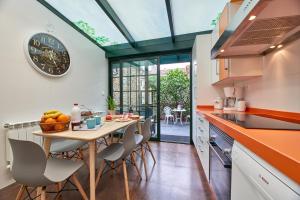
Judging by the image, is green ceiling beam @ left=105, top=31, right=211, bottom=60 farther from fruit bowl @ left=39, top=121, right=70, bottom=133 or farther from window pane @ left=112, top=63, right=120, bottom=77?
fruit bowl @ left=39, top=121, right=70, bottom=133

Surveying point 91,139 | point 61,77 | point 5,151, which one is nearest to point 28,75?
point 61,77

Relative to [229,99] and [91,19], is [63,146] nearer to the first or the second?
[91,19]

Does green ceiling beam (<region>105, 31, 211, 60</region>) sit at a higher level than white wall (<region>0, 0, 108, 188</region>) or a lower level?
higher

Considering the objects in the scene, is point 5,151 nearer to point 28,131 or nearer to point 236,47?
point 28,131

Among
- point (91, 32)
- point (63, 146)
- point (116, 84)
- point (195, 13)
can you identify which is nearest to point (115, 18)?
point (91, 32)

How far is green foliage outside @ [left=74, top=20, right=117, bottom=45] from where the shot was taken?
2898 millimetres

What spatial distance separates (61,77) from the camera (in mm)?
2609

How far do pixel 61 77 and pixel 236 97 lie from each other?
289 cm

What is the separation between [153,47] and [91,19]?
1.38 meters

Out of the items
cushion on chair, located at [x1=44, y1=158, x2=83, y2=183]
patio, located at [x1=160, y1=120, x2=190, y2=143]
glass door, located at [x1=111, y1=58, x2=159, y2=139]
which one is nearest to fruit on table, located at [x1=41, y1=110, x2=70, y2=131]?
cushion on chair, located at [x1=44, y1=158, x2=83, y2=183]

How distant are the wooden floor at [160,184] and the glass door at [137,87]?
1428 mm

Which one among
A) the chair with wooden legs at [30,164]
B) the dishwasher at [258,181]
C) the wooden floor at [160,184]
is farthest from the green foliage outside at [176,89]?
the chair with wooden legs at [30,164]

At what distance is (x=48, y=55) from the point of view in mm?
2357

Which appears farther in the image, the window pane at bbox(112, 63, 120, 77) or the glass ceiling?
the window pane at bbox(112, 63, 120, 77)
